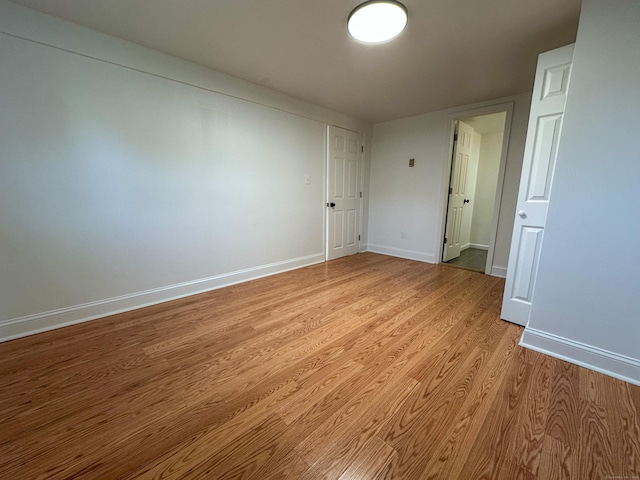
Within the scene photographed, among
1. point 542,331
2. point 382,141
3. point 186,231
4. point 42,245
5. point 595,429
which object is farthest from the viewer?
point 382,141

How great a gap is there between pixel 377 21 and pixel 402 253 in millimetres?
3217

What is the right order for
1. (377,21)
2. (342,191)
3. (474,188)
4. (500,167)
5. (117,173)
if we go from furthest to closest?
(474,188)
(342,191)
(500,167)
(117,173)
(377,21)

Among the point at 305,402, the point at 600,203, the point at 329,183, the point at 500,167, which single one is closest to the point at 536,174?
the point at 600,203

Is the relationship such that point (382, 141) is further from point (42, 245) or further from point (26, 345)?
point (26, 345)

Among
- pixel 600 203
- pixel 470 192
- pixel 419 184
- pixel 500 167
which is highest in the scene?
pixel 500 167

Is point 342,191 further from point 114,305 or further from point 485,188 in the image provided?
point 114,305

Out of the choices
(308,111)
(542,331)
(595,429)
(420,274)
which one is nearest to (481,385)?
(595,429)

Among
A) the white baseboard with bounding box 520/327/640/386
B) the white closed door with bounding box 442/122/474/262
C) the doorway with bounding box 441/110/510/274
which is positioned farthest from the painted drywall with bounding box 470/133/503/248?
the white baseboard with bounding box 520/327/640/386

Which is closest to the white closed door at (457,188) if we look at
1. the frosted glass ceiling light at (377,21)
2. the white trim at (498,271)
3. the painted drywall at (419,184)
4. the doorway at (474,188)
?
the doorway at (474,188)

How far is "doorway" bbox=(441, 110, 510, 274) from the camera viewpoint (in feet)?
11.4

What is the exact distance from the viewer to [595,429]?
3.63 feet

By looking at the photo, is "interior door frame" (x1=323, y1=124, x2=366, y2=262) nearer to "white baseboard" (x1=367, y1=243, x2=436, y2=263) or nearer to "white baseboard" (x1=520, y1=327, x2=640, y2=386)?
"white baseboard" (x1=367, y1=243, x2=436, y2=263)

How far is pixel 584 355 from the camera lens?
1532 millimetres

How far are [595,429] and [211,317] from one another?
241 centimetres
